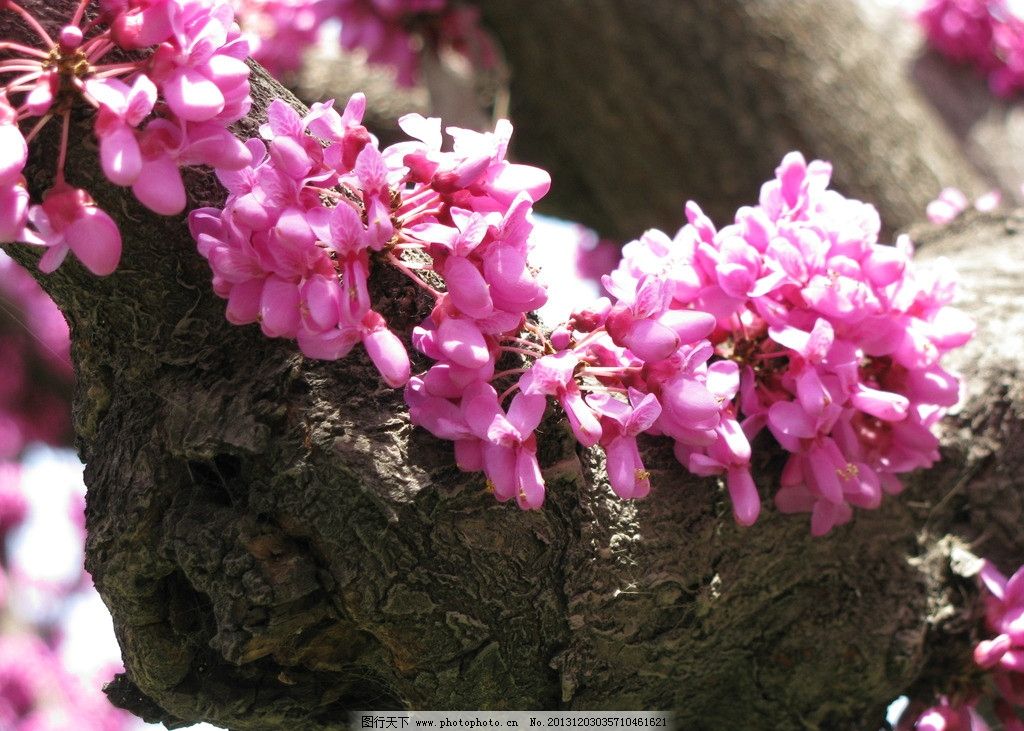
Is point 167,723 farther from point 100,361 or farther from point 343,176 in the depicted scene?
point 343,176

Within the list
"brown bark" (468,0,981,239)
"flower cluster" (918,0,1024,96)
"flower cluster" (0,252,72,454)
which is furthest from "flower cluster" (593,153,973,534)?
"flower cluster" (0,252,72,454)

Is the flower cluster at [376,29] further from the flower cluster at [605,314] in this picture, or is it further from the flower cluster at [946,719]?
the flower cluster at [946,719]

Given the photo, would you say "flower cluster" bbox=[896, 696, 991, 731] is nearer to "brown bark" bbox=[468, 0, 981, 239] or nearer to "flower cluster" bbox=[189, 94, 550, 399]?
"flower cluster" bbox=[189, 94, 550, 399]

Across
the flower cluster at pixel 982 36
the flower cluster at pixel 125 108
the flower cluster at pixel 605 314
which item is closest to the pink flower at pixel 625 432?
the flower cluster at pixel 605 314

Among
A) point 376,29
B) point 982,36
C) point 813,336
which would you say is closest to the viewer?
point 813,336

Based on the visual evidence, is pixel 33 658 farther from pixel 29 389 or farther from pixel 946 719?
pixel 946 719

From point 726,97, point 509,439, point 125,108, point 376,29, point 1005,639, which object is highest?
point 125,108

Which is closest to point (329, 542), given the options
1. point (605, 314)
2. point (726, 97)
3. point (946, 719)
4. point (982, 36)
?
point (605, 314)
